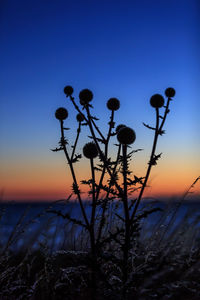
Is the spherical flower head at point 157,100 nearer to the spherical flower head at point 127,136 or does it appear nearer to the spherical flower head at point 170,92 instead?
the spherical flower head at point 170,92

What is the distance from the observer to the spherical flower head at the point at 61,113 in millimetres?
3086

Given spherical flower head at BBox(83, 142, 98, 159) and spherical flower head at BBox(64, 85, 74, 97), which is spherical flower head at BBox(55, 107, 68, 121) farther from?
spherical flower head at BBox(83, 142, 98, 159)

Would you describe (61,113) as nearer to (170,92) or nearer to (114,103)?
(114,103)

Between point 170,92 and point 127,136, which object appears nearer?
point 127,136

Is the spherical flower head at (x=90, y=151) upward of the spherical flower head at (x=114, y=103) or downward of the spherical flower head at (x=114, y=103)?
downward

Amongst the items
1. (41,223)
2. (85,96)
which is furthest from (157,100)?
(41,223)

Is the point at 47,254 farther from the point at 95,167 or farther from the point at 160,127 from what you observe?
the point at 160,127

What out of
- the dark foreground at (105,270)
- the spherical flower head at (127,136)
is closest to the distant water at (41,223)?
the dark foreground at (105,270)

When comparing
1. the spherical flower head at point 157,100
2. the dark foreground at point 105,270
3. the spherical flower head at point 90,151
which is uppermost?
the spherical flower head at point 157,100

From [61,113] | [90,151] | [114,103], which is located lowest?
[90,151]


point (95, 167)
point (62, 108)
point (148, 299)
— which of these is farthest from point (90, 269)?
point (62, 108)

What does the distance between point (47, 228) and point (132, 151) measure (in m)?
1.27

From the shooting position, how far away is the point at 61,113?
10.1 ft

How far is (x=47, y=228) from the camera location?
3.10 m
